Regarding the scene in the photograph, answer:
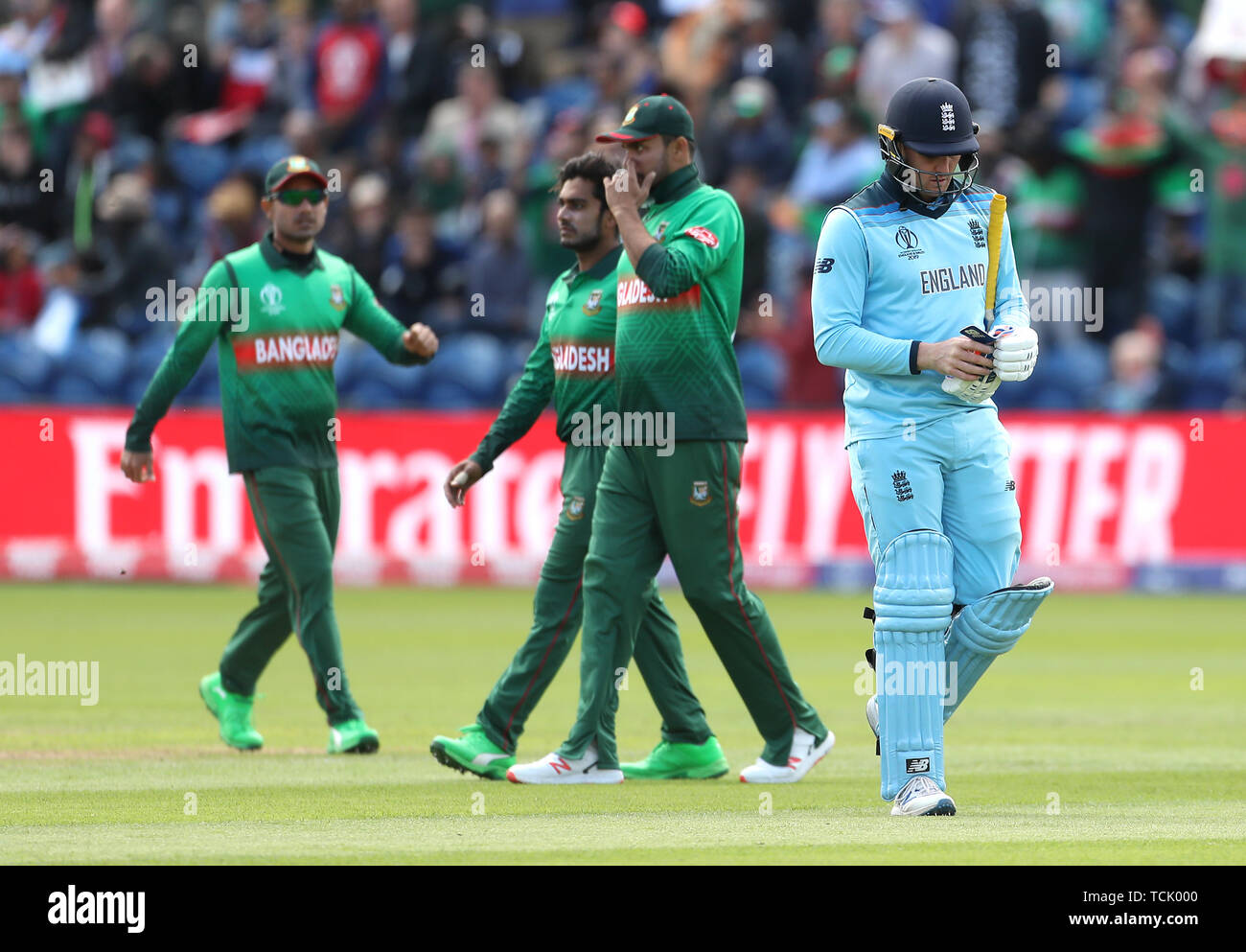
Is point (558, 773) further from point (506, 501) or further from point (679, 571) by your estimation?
point (506, 501)

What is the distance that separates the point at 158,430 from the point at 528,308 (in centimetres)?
399

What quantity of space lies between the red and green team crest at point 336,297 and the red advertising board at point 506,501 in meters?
8.47

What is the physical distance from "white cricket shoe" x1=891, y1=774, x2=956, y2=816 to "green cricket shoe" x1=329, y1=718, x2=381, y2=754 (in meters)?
3.44

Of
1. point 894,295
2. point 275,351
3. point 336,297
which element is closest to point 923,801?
point 894,295

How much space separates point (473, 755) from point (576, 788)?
1.77ft

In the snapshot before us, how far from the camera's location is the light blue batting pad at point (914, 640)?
8.20 metres

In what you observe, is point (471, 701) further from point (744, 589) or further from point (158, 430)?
point (158, 430)

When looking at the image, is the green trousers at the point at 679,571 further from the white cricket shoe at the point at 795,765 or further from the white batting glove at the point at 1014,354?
the white batting glove at the point at 1014,354

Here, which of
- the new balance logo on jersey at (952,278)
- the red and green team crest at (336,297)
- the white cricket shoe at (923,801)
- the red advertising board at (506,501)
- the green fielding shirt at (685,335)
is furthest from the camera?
the red advertising board at (506,501)

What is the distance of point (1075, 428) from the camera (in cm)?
1994

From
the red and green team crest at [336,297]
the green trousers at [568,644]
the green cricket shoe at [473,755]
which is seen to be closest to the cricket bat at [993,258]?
the green trousers at [568,644]

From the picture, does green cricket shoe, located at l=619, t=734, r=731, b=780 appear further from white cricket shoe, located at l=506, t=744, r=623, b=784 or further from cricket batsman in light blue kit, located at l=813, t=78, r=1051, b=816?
cricket batsman in light blue kit, located at l=813, t=78, r=1051, b=816

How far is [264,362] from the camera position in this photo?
36.5ft
